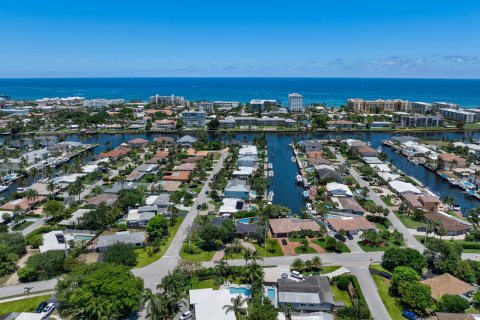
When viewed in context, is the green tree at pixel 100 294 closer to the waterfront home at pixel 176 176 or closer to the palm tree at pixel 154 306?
the palm tree at pixel 154 306

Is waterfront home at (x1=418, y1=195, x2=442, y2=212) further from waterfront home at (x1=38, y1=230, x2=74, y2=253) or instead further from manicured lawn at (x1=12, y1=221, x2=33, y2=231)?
manicured lawn at (x1=12, y1=221, x2=33, y2=231)

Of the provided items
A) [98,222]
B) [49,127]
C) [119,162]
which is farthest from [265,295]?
[49,127]

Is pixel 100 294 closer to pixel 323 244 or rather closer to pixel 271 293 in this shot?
pixel 271 293

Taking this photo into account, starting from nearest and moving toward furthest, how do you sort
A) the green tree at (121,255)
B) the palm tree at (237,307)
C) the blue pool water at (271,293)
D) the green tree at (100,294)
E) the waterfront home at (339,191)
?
the green tree at (100,294)
the palm tree at (237,307)
the blue pool water at (271,293)
the green tree at (121,255)
the waterfront home at (339,191)

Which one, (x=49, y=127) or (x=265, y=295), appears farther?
(x=49, y=127)

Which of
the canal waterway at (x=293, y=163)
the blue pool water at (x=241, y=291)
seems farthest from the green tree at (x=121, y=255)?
the canal waterway at (x=293, y=163)

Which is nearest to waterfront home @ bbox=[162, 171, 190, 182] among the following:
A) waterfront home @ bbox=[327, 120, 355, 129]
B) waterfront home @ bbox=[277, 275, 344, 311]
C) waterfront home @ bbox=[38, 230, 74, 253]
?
waterfront home @ bbox=[38, 230, 74, 253]

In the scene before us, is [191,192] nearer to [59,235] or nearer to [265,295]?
[59,235]
